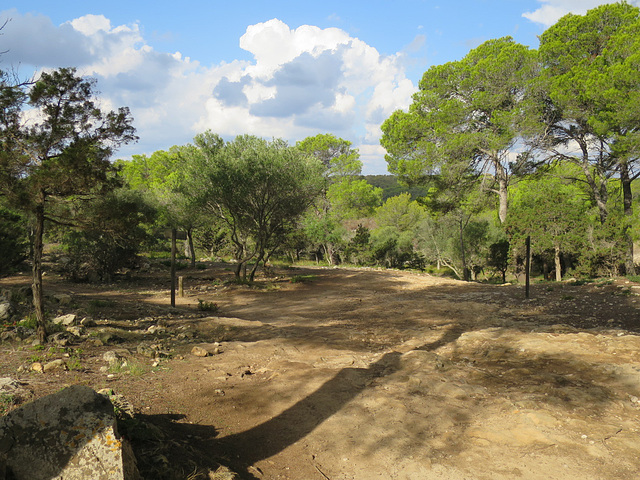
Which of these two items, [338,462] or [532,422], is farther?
[532,422]

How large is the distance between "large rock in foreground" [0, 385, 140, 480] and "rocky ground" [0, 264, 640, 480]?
0.54m

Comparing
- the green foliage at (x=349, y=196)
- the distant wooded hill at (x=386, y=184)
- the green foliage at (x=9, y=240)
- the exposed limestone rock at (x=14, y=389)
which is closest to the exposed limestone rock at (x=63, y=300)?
the green foliage at (x=9, y=240)

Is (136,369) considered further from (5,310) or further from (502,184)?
(502,184)

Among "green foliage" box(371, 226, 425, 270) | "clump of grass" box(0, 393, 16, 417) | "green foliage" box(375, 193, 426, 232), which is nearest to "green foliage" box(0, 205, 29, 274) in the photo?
"clump of grass" box(0, 393, 16, 417)

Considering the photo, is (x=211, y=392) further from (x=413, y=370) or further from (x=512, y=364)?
(x=512, y=364)

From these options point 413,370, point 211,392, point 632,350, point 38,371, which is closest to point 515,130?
point 632,350

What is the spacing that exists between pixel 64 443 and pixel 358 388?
3963 mm

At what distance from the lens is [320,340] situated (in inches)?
338

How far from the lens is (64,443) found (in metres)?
2.51

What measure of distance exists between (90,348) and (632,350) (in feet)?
30.0

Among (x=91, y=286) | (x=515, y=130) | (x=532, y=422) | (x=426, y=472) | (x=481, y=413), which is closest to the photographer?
(x=426, y=472)

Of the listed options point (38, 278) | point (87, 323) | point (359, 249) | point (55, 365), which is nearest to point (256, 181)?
point (87, 323)

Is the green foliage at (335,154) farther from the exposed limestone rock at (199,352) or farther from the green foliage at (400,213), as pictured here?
the exposed limestone rock at (199,352)

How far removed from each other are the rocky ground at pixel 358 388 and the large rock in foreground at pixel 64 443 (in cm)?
54
